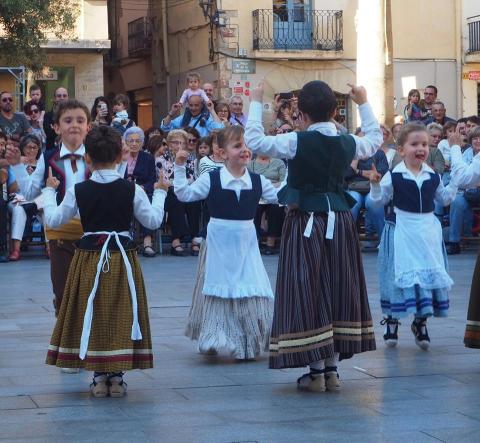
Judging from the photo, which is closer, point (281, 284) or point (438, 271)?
point (281, 284)

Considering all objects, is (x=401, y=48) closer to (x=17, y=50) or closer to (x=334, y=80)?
(x=334, y=80)

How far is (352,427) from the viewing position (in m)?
6.25

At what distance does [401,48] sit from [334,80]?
7.35ft

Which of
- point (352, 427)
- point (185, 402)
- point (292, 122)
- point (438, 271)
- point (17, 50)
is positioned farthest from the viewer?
point (17, 50)

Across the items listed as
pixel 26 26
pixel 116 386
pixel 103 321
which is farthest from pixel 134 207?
pixel 26 26

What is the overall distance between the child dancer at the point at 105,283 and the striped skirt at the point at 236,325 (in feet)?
4.55

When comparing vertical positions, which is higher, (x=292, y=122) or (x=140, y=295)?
(x=292, y=122)

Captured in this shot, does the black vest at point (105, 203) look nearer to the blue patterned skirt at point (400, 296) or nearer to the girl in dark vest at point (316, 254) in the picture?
the girl in dark vest at point (316, 254)

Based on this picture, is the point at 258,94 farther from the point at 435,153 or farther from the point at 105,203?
the point at 435,153

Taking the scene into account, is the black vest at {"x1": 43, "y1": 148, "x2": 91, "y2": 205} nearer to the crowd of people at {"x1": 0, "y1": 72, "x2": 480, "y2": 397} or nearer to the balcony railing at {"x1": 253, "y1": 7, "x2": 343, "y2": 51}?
the crowd of people at {"x1": 0, "y1": 72, "x2": 480, "y2": 397}

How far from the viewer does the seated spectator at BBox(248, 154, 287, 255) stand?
16688 millimetres

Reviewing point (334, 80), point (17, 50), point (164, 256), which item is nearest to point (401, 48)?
point (334, 80)

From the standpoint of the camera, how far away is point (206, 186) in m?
8.74

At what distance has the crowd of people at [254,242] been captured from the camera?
7.22 metres
